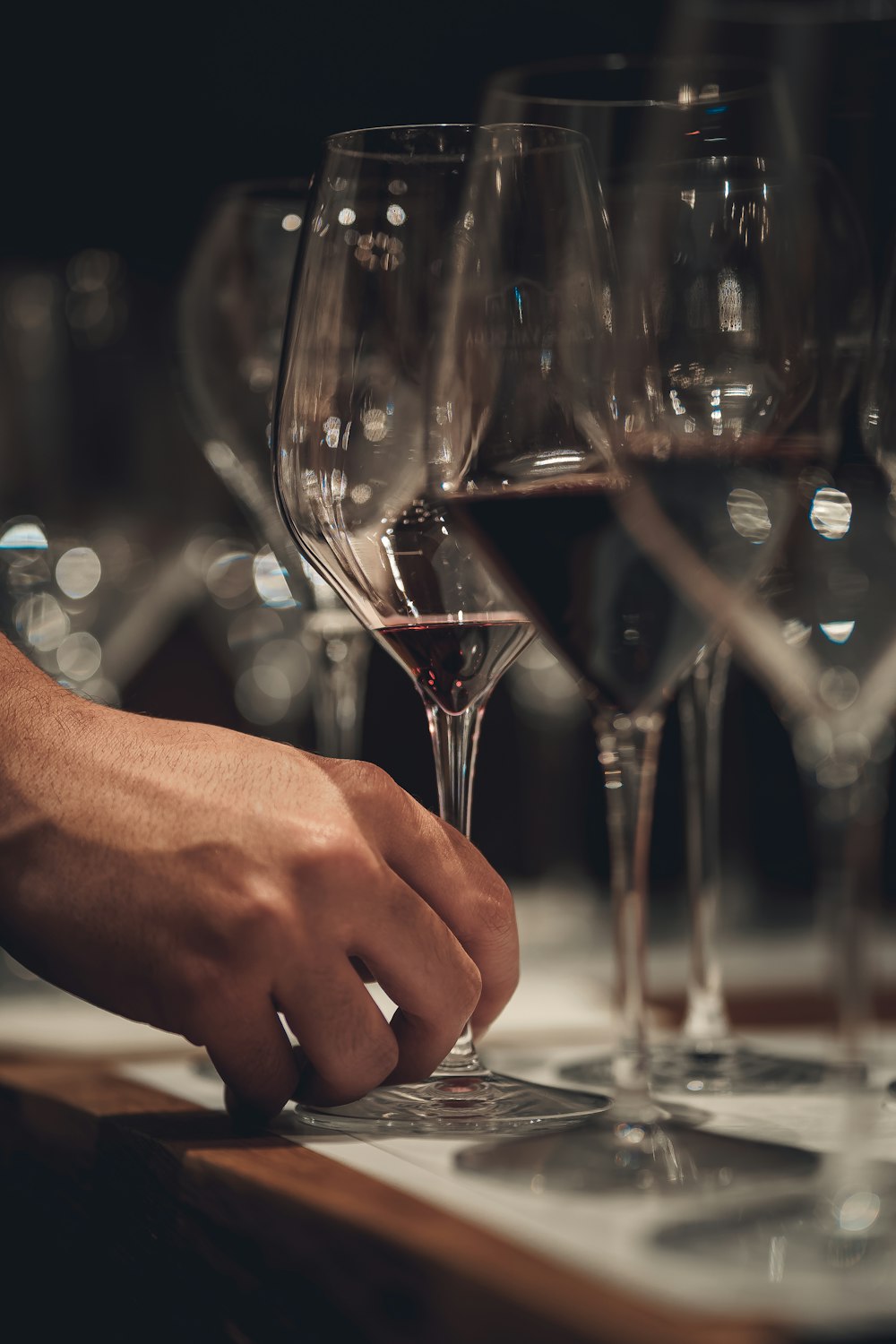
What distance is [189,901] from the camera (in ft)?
1.46

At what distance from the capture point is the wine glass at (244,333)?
739 millimetres

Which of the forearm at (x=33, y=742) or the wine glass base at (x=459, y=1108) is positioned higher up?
the forearm at (x=33, y=742)

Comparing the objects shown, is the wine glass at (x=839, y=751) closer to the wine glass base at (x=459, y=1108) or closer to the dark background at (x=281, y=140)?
the wine glass base at (x=459, y=1108)

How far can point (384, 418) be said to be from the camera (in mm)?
479

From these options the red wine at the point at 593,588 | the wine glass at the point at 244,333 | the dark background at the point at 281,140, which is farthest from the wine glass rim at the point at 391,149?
the dark background at the point at 281,140

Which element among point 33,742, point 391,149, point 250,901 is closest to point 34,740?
point 33,742

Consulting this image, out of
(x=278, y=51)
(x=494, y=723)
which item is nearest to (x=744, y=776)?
(x=494, y=723)

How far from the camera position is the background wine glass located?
1.43ft

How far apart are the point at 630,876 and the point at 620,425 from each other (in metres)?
0.12

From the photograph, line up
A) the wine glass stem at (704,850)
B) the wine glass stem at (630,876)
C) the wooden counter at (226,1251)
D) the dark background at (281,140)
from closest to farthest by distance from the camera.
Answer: the wooden counter at (226,1251) → the wine glass stem at (630,876) → the wine glass stem at (704,850) → the dark background at (281,140)

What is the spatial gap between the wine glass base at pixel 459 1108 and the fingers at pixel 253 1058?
0.5 inches

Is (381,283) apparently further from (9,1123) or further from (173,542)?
(173,542)

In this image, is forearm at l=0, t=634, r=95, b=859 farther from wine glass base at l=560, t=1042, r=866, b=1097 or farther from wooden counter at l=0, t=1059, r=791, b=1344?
wine glass base at l=560, t=1042, r=866, b=1097

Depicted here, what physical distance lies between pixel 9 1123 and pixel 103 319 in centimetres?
71
